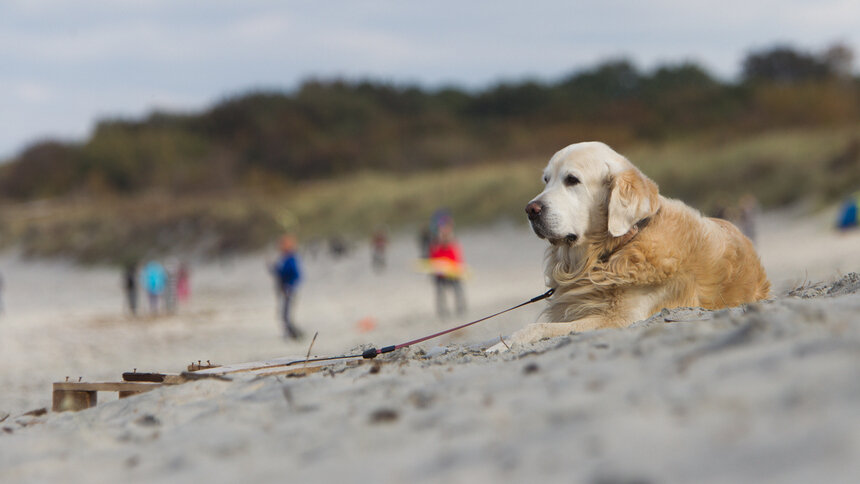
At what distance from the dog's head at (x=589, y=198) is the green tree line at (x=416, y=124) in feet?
101

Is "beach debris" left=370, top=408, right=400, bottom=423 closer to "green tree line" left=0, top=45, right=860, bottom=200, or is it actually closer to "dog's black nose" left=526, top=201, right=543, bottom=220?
"dog's black nose" left=526, top=201, right=543, bottom=220

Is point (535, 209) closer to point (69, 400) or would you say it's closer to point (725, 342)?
point (725, 342)

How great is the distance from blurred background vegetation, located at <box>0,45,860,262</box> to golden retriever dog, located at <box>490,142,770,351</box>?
18328 mm

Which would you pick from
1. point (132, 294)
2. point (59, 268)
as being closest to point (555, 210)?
point (132, 294)

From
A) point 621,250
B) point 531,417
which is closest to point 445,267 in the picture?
point 621,250

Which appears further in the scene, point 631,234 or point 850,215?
point 850,215

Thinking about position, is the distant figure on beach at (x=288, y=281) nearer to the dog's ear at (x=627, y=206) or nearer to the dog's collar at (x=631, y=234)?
the dog's collar at (x=631, y=234)

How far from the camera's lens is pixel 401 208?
112ft

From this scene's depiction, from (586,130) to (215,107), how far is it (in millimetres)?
39027

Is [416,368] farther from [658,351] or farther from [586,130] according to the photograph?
[586,130]

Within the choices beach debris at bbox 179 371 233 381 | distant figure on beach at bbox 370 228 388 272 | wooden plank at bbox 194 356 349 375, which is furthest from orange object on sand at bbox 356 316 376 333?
beach debris at bbox 179 371 233 381

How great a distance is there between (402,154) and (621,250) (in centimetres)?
4377

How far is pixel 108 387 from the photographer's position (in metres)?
4.56

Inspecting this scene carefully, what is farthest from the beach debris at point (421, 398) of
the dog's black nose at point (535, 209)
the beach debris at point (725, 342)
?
the dog's black nose at point (535, 209)
